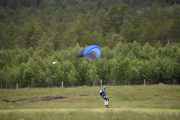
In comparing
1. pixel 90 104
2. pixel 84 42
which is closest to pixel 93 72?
pixel 90 104

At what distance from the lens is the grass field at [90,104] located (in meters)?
29.0

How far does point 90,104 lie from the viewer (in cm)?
4100

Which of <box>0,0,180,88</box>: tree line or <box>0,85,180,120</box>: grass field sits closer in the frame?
<box>0,85,180,120</box>: grass field

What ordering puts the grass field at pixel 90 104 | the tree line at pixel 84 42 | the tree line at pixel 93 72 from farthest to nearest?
the tree line at pixel 84 42 → the tree line at pixel 93 72 → the grass field at pixel 90 104

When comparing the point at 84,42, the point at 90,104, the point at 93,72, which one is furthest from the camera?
the point at 84,42

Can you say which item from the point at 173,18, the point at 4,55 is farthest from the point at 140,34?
the point at 4,55

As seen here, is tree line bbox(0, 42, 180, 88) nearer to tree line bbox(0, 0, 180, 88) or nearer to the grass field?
tree line bbox(0, 0, 180, 88)

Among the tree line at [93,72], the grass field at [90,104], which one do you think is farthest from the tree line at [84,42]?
the grass field at [90,104]

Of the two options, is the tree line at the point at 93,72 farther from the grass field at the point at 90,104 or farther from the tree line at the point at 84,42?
the grass field at the point at 90,104

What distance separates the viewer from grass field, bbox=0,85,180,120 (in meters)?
29.0

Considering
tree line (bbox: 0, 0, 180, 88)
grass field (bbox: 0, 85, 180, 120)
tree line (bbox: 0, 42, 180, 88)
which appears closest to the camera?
grass field (bbox: 0, 85, 180, 120)

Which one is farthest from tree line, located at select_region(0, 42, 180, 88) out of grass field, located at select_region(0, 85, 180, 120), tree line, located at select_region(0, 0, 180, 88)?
grass field, located at select_region(0, 85, 180, 120)

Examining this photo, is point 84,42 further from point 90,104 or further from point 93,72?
point 90,104

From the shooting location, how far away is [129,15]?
476 feet
